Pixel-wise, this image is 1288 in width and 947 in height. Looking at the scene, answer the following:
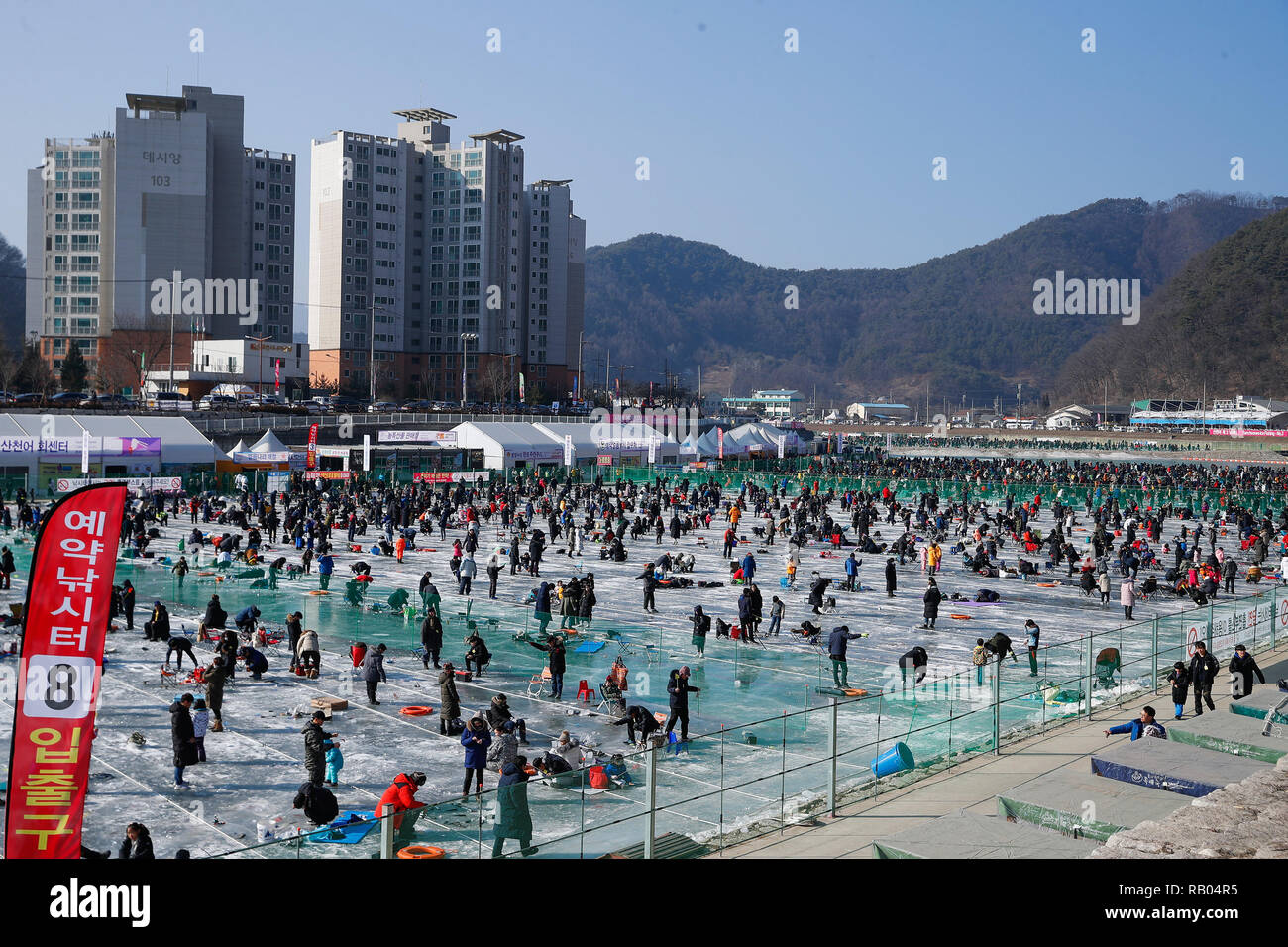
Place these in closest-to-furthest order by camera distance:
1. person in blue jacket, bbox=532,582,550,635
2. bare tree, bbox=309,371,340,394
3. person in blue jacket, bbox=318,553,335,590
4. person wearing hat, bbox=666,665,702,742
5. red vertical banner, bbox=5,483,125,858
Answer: red vertical banner, bbox=5,483,125,858 → person wearing hat, bbox=666,665,702,742 → person in blue jacket, bbox=532,582,550,635 → person in blue jacket, bbox=318,553,335,590 → bare tree, bbox=309,371,340,394

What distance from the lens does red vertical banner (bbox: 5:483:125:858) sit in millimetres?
7723

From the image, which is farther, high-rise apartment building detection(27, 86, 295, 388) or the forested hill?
the forested hill

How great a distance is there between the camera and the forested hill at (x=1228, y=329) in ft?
508

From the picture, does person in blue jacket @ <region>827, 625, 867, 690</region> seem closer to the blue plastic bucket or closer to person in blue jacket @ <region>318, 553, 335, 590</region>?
the blue plastic bucket

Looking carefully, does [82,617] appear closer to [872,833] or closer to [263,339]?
[872,833]

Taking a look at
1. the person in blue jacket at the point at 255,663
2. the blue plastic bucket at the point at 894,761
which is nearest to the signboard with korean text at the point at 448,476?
the person in blue jacket at the point at 255,663

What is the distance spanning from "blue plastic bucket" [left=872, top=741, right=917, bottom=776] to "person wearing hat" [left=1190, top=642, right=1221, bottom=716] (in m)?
5.18

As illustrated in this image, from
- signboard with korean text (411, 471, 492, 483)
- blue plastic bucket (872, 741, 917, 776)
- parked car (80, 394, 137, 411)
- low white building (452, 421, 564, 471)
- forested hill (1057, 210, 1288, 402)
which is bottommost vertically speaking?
blue plastic bucket (872, 741, 917, 776)

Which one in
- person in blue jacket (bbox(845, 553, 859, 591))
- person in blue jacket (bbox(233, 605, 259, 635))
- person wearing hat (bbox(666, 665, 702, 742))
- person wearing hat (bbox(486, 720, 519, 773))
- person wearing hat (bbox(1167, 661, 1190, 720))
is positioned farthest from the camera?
person in blue jacket (bbox(845, 553, 859, 591))

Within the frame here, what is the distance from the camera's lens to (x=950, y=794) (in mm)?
12102

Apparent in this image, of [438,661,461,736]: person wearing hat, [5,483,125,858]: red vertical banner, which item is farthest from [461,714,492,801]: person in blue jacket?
→ [5,483,125,858]: red vertical banner

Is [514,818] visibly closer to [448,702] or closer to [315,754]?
[315,754]

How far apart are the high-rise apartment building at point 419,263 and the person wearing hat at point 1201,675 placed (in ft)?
323
